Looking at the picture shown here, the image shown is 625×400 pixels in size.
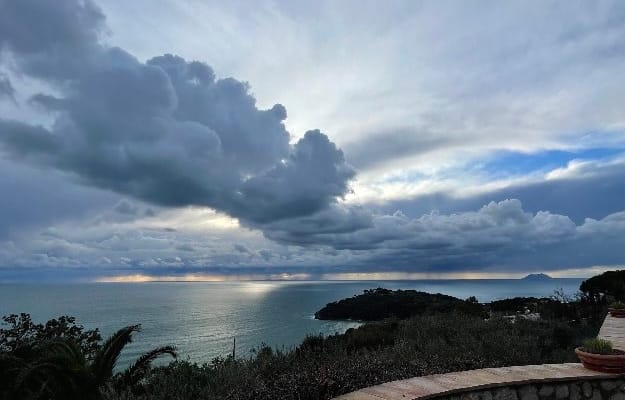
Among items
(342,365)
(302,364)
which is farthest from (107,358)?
(342,365)

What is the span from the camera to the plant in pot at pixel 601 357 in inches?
217

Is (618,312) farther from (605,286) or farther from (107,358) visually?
(605,286)

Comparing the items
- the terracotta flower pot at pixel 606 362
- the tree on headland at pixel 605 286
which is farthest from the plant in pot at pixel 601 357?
the tree on headland at pixel 605 286

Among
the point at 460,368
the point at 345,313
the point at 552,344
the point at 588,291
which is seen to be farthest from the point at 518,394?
the point at 345,313

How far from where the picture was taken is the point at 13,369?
404 inches

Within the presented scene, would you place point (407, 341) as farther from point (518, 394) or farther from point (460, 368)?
point (518, 394)

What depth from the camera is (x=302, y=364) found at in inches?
282

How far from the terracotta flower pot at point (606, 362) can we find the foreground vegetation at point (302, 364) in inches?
60.1

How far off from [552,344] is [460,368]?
14.6 feet

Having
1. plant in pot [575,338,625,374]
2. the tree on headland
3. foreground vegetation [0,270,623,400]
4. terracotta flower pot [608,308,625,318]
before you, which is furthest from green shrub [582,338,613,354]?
the tree on headland

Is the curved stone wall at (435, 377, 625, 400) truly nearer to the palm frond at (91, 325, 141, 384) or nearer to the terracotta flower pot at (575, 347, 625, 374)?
the terracotta flower pot at (575, 347, 625, 374)

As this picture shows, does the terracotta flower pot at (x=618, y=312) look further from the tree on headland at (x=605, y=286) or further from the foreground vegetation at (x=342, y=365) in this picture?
the tree on headland at (x=605, y=286)

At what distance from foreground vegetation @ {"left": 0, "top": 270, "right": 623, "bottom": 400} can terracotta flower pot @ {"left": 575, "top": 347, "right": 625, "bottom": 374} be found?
153 centimetres

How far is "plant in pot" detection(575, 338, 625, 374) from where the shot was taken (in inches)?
217
